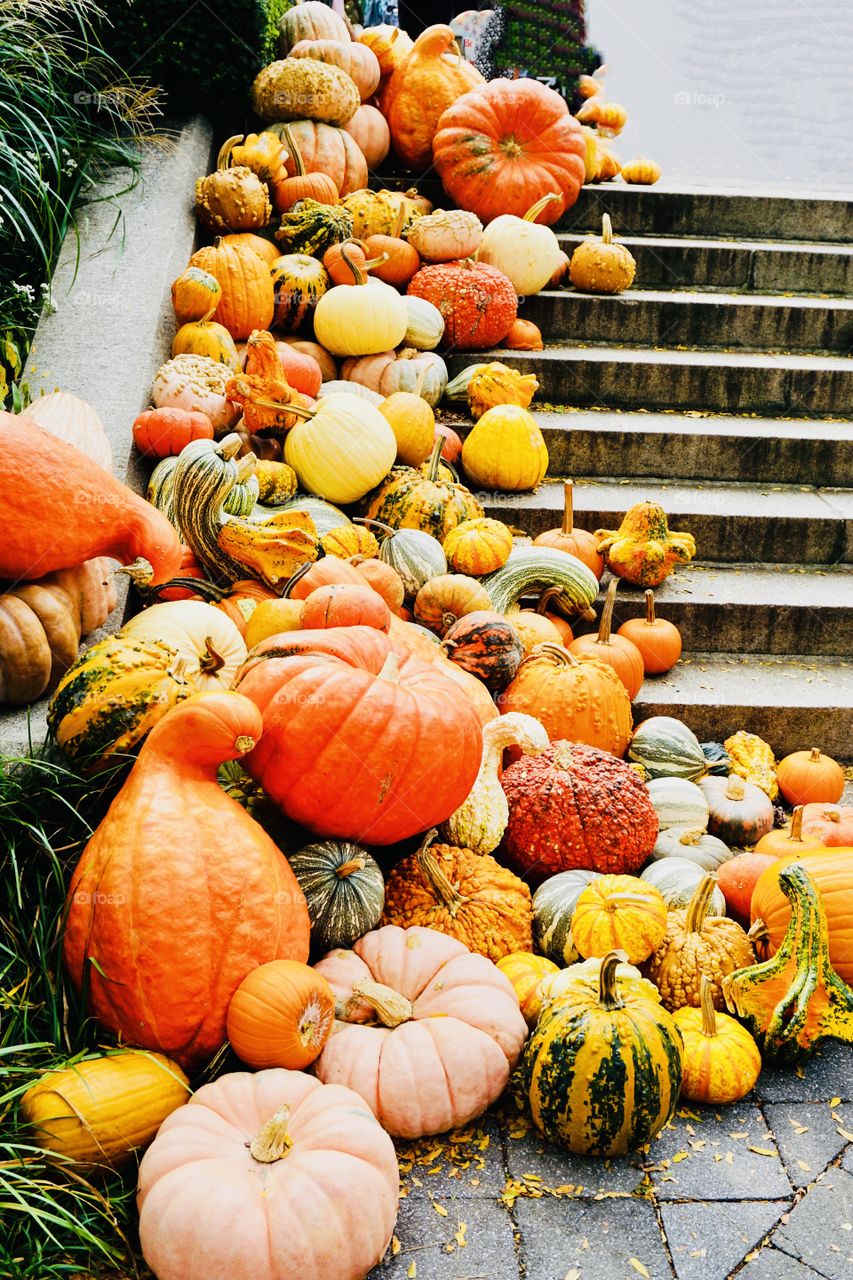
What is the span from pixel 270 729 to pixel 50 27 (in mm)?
4534

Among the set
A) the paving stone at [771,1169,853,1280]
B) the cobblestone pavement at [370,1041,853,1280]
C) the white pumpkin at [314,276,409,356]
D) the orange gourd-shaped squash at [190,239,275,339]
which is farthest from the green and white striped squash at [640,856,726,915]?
the orange gourd-shaped squash at [190,239,275,339]

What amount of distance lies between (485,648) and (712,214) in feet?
15.9

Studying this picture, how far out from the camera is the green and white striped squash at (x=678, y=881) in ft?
11.1

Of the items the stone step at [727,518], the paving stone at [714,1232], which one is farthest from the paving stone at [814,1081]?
the stone step at [727,518]

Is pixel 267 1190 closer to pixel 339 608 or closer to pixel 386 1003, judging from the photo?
pixel 386 1003

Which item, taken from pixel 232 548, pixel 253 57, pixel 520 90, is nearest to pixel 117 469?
pixel 232 548

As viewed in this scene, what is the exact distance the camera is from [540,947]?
3.25 m

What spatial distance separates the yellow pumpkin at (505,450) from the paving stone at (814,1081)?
A: 324 centimetres

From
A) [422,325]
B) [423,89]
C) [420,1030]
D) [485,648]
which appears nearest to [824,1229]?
[420,1030]

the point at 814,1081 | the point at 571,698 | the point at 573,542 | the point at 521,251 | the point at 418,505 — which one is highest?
the point at 521,251

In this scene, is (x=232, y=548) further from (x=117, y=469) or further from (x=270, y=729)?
(x=270, y=729)

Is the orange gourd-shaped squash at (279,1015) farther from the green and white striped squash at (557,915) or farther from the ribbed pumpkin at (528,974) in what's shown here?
the green and white striped squash at (557,915)

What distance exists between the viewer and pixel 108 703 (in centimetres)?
289

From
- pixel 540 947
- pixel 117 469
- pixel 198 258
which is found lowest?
pixel 540 947
